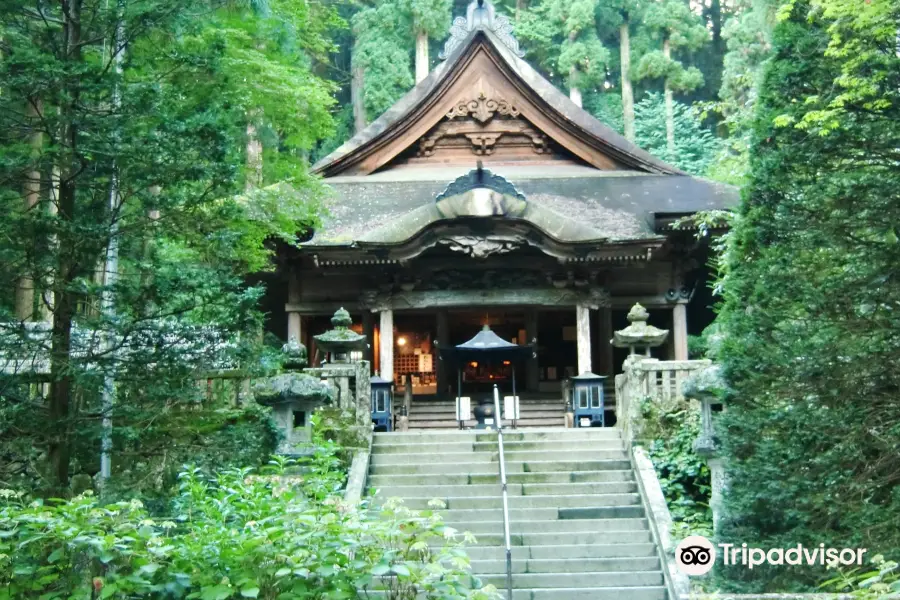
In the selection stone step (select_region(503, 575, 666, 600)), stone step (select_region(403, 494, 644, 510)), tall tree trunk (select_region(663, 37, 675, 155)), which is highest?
tall tree trunk (select_region(663, 37, 675, 155))

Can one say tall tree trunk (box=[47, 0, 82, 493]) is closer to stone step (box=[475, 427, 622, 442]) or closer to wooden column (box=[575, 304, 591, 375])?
stone step (box=[475, 427, 622, 442])

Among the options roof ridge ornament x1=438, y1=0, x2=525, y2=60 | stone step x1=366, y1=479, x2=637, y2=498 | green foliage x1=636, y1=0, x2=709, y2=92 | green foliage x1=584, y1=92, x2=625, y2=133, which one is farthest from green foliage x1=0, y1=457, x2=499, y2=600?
green foliage x1=584, y1=92, x2=625, y2=133

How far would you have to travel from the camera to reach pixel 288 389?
11211 mm

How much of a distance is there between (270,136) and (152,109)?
7.97m

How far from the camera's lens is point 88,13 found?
26.5 feet

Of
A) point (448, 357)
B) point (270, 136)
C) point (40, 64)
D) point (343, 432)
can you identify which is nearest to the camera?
point (40, 64)

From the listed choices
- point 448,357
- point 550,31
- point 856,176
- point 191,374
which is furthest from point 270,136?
point 550,31

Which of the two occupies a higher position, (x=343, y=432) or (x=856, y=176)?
(x=856, y=176)

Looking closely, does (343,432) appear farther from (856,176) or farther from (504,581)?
(856,176)

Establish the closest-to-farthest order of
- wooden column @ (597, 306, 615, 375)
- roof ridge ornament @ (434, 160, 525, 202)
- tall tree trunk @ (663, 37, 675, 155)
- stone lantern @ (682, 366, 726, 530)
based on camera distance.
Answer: stone lantern @ (682, 366, 726, 530) < roof ridge ornament @ (434, 160, 525, 202) < wooden column @ (597, 306, 615, 375) < tall tree trunk @ (663, 37, 675, 155)

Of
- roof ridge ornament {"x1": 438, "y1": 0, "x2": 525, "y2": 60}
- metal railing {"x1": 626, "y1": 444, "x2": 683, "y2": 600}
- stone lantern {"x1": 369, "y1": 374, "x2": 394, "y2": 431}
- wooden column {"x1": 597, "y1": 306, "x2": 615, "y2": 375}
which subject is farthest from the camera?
roof ridge ornament {"x1": 438, "y1": 0, "x2": 525, "y2": 60}

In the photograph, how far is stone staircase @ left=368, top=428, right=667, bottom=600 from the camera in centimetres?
1009

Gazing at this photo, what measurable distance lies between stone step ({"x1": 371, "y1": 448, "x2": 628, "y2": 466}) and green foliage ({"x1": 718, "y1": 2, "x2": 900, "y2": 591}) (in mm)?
4850

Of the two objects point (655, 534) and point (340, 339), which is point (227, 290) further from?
point (340, 339)
